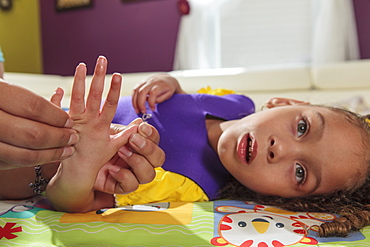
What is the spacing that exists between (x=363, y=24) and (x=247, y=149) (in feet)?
9.25

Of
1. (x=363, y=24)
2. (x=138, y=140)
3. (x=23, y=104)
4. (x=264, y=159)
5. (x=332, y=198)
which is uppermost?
(x=363, y=24)

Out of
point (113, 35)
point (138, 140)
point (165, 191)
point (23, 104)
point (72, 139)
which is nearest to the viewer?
point (23, 104)

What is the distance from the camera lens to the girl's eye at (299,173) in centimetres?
104

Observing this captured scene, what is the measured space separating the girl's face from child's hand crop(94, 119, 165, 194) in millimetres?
316

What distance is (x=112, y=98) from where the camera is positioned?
70cm

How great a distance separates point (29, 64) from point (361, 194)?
4.24 m

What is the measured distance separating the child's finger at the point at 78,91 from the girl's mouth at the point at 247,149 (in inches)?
20.3

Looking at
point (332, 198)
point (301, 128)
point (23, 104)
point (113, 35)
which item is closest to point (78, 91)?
point (23, 104)

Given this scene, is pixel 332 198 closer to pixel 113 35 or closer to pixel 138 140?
pixel 138 140

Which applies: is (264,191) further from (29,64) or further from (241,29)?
(29,64)

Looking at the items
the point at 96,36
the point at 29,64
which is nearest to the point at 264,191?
the point at 96,36

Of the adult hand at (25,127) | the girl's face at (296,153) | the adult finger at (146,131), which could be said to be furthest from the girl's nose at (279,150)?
the adult hand at (25,127)

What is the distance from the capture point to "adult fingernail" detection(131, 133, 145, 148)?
2.54 feet

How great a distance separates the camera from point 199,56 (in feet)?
12.1
